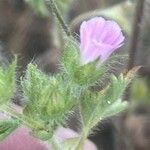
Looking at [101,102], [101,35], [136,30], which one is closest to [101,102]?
[101,102]

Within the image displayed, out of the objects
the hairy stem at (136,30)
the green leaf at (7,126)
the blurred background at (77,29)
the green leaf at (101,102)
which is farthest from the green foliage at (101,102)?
the blurred background at (77,29)

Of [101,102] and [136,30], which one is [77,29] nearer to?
[136,30]

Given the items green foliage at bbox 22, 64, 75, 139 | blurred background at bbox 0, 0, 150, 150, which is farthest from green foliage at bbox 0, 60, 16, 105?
blurred background at bbox 0, 0, 150, 150

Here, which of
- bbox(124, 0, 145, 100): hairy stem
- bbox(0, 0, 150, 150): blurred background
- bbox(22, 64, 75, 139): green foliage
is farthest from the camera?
bbox(0, 0, 150, 150): blurred background

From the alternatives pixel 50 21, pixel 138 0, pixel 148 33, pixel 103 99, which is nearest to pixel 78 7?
pixel 50 21

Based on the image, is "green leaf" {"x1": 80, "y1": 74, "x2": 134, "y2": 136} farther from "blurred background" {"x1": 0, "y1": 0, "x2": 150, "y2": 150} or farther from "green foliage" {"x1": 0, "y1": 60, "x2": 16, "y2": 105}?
"blurred background" {"x1": 0, "y1": 0, "x2": 150, "y2": 150}

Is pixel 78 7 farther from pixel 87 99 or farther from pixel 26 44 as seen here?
pixel 87 99

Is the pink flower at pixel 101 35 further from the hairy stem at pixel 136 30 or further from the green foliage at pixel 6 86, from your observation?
the hairy stem at pixel 136 30

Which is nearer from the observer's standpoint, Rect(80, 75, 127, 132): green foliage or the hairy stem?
Rect(80, 75, 127, 132): green foliage
